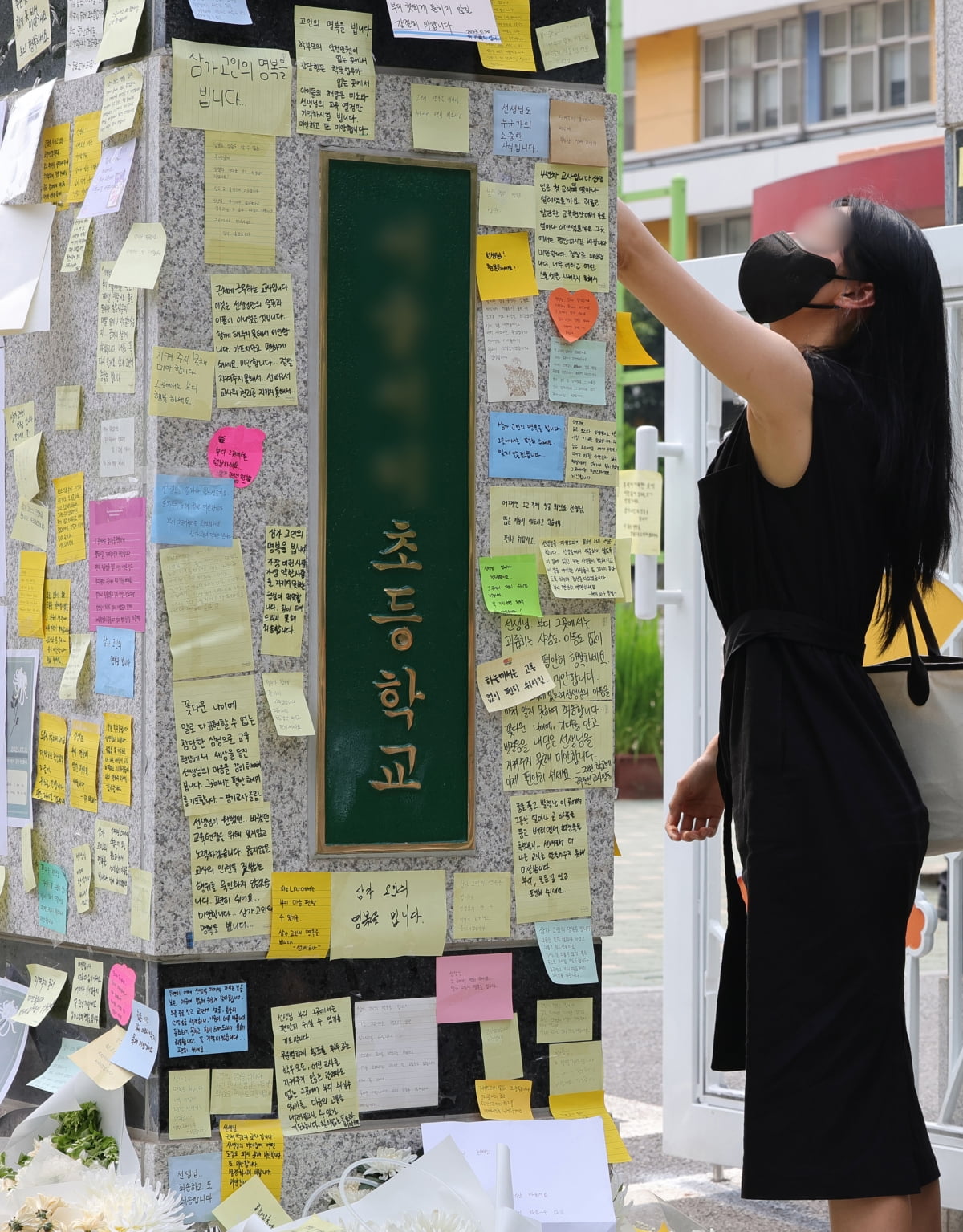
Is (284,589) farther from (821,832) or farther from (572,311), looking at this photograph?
(821,832)

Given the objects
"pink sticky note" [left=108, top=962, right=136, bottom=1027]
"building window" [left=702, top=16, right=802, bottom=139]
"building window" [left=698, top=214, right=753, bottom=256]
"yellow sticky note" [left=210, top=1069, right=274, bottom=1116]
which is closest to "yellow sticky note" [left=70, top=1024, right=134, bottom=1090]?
"pink sticky note" [left=108, top=962, right=136, bottom=1027]

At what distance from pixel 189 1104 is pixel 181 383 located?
45.3 inches

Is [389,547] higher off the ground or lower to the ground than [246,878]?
higher

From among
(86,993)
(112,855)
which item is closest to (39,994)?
(86,993)

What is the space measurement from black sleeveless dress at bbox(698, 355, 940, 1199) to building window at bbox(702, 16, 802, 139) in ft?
86.7

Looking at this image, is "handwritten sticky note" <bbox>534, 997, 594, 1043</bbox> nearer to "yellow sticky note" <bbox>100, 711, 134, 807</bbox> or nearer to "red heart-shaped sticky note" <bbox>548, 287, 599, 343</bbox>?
"yellow sticky note" <bbox>100, 711, 134, 807</bbox>

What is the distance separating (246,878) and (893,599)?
1.14m

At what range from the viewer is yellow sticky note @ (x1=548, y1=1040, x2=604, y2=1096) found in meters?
2.89

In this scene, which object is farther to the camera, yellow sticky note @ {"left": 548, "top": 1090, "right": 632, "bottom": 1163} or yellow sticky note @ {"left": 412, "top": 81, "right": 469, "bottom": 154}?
yellow sticky note @ {"left": 548, "top": 1090, "right": 632, "bottom": 1163}

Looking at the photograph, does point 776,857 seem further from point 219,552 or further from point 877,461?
point 219,552

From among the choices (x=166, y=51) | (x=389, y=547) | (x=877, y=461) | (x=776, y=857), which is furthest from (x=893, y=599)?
(x=166, y=51)

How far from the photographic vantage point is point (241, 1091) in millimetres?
2668

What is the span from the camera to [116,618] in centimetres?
271

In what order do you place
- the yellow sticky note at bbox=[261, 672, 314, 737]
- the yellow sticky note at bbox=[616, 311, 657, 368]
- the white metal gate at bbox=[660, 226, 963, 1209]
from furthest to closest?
1. the white metal gate at bbox=[660, 226, 963, 1209]
2. the yellow sticky note at bbox=[616, 311, 657, 368]
3. the yellow sticky note at bbox=[261, 672, 314, 737]
